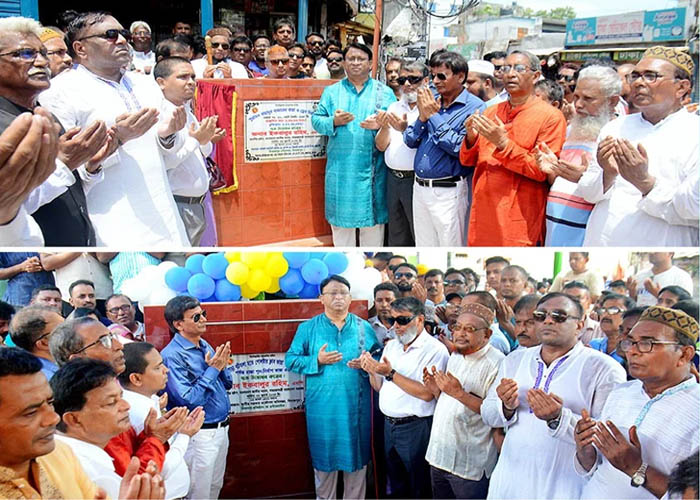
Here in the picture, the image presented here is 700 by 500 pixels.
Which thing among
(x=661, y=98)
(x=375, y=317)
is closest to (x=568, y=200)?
(x=661, y=98)

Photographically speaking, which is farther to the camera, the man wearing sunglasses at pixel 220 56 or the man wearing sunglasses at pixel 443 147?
the man wearing sunglasses at pixel 220 56

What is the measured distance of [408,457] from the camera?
84.2 inches

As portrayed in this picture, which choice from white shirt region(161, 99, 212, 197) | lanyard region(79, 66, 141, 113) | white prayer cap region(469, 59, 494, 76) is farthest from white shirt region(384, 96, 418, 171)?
lanyard region(79, 66, 141, 113)

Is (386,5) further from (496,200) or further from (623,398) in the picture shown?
(623,398)

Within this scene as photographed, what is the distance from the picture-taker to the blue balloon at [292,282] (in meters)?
1.99

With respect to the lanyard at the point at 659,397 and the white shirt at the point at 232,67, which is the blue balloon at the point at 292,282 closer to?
the lanyard at the point at 659,397

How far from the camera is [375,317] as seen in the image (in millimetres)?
2053

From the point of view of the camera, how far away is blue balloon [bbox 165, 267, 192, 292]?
1.91 meters

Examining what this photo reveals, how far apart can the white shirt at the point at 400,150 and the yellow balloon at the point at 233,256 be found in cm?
185

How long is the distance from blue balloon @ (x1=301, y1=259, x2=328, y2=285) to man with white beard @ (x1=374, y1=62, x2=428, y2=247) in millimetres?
1760

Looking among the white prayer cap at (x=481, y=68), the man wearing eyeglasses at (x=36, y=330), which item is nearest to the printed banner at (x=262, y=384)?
the man wearing eyeglasses at (x=36, y=330)

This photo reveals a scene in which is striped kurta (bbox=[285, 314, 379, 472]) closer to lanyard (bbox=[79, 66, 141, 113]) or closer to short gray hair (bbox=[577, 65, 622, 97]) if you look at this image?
lanyard (bbox=[79, 66, 141, 113])

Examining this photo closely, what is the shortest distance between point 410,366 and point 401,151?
5.91 ft

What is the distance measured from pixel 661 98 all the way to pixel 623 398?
115cm
